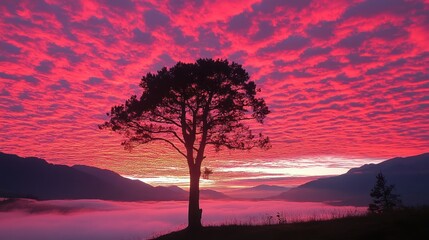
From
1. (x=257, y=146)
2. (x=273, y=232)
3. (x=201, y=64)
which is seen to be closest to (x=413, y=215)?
(x=273, y=232)

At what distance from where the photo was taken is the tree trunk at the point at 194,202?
28.0m

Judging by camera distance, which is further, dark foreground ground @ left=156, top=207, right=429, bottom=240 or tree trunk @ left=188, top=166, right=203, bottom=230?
tree trunk @ left=188, top=166, right=203, bottom=230

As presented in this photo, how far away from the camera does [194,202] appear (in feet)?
93.5

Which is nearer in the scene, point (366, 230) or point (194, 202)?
point (366, 230)

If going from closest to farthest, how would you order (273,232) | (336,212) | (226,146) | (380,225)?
(380,225) → (273,232) → (336,212) → (226,146)

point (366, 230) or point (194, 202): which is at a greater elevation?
point (194, 202)

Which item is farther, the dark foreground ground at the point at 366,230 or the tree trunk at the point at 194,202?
the tree trunk at the point at 194,202

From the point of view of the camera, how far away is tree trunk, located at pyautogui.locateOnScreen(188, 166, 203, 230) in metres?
28.0

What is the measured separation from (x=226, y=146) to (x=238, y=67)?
6.67 meters

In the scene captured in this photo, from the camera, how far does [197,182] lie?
2906 cm

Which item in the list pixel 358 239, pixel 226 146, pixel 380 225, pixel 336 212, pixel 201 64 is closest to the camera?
pixel 358 239

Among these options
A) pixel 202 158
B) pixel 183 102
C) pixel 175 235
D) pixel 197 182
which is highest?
pixel 183 102

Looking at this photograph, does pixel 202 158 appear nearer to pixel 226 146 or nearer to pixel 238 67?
pixel 226 146

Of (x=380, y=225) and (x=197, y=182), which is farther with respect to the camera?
(x=197, y=182)
